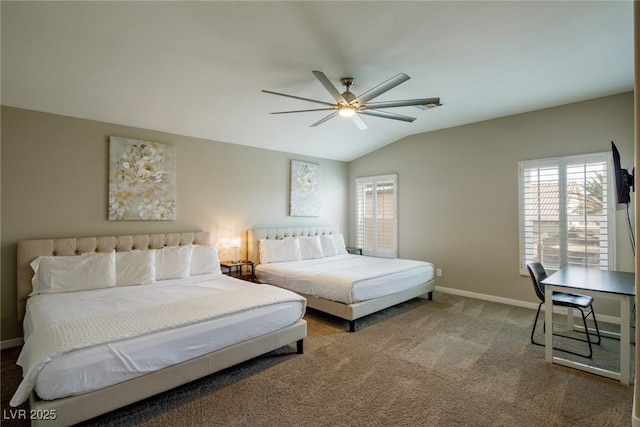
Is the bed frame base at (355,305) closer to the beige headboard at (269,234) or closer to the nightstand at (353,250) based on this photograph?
the beige headboard at (269,234)

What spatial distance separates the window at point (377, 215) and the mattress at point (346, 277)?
1219 mm

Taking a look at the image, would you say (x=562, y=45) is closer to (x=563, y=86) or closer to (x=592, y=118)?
(x=563, y=86)

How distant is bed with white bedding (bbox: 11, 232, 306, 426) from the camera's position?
1909 millimetres

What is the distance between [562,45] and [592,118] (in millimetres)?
1833

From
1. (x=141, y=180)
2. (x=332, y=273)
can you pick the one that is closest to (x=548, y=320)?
(x=332, y=273)

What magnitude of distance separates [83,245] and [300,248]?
3099mm

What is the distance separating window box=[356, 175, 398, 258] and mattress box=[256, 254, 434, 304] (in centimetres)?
122

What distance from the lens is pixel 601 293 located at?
261 cm

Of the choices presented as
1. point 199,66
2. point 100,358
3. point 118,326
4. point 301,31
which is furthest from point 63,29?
point 100,358

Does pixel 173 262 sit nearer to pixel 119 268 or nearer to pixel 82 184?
pixel 119 268

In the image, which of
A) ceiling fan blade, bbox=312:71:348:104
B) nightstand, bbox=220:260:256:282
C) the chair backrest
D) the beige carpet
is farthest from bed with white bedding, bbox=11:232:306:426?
the chair backrest

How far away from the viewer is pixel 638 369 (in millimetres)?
1996

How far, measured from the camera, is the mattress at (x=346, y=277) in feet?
12.7

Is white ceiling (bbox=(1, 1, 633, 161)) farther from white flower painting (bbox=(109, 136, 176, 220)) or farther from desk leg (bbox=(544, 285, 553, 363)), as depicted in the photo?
desk leg (bbox=(544, 285, 553, 363))
